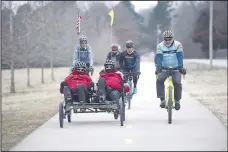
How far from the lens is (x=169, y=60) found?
13.3 metres

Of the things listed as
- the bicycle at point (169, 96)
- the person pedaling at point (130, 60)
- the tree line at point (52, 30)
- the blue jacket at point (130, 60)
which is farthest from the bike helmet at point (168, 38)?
the tree line at point (52, 30)

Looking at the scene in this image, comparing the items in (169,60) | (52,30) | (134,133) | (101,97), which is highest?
(52,30)

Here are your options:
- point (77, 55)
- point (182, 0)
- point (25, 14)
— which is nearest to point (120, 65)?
point (77, 55)

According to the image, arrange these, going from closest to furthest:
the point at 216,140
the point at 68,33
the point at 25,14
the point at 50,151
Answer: the point at 50,151 < the point at 216,140 < the point at 25,14 < the point at 68,33

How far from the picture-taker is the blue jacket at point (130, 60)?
16.4m

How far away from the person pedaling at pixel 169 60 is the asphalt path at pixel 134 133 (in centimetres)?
77

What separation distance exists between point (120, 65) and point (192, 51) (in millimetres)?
74349

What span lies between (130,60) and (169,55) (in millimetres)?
3351

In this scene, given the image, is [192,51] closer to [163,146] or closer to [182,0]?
[182,0]

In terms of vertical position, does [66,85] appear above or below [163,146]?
above

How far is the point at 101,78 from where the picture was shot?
13.8 m

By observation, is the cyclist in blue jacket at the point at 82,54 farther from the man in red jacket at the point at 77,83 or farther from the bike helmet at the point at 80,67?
the man in red jacket at the point at 77,83

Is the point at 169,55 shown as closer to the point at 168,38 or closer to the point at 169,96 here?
the point at 168,38

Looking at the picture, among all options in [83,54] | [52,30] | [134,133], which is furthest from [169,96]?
[52,30]
